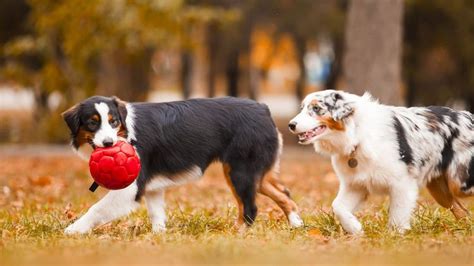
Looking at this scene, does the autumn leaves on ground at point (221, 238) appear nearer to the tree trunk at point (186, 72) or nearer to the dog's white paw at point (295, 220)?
the dog's white paw at point (295, 220)

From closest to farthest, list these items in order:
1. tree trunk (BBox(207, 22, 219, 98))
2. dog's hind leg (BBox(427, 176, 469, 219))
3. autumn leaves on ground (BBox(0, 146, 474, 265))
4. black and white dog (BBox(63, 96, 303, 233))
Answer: autumn leaves on ground (BBox(0, 146, 474, 265))
black and white dog (BBox(63, 96, 303, 233))
dog's hind leg (BBox(427, 176, 469, 219))
tree trunk (BBox(207, 22, 219, 98))

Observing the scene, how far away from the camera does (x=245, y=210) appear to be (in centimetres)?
849

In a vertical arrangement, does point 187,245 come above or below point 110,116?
below

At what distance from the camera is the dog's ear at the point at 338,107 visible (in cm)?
792

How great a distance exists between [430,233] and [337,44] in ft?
77.4

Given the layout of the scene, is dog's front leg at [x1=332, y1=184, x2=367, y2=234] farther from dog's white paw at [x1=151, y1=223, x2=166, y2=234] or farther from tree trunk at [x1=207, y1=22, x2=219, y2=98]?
tree trunk at [x1=207, y1=22, x2=219, y2=98]

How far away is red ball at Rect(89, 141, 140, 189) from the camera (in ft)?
25.5

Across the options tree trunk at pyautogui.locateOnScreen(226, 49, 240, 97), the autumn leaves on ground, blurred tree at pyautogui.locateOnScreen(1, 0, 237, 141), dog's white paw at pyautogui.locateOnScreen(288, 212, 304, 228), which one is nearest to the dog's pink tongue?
the autumn leaves on ground

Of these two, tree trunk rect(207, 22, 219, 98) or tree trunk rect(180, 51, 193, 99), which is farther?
tree trunk rect(180, 51, 193, 99)

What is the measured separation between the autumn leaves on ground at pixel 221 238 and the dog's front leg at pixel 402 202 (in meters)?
0.15

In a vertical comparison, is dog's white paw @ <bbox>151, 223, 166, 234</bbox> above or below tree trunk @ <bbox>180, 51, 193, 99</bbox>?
above

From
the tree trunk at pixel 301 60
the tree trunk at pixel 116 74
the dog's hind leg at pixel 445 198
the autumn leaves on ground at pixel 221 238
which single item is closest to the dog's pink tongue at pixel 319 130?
the autumn leaves on ground at pixel 221 238

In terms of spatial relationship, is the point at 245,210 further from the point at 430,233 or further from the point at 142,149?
the point at 430,233

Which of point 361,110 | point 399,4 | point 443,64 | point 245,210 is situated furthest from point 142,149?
point 443,64
